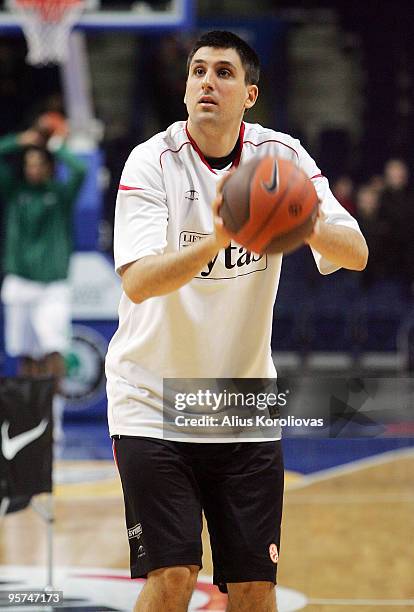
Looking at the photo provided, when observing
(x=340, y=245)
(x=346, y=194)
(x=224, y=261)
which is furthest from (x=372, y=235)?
(x=340, y=245)

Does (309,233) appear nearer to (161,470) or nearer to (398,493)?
(161,470)

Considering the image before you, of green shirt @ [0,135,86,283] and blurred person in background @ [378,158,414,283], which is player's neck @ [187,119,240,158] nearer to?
green shirt @ [0,135,86,283]

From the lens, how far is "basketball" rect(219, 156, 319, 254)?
125 inches

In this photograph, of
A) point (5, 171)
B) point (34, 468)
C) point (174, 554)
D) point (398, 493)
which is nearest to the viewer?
point (174, 554)

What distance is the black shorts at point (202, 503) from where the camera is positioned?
3.58 m

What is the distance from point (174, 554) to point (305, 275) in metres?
10.5

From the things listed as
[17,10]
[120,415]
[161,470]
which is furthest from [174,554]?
[17,10]

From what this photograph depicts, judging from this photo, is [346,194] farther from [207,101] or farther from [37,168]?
[207,101]

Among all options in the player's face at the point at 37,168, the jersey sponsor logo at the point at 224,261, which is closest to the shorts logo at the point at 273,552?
the jersey sponsor logo at the point at 224,261

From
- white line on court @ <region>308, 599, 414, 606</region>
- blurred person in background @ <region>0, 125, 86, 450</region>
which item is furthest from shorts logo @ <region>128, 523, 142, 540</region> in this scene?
blurred person in background @ <region>0, 125, 86, 450</region>

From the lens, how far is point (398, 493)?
338 inches

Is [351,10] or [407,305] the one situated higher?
[351,10]

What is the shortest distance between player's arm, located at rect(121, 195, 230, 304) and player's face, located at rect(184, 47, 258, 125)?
1.92 feet

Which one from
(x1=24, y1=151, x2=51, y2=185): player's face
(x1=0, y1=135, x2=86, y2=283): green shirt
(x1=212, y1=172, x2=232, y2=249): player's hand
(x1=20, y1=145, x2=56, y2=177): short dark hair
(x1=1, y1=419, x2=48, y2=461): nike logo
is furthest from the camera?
(x1=0, y1=135, x2=86, y2=283): green shirt
